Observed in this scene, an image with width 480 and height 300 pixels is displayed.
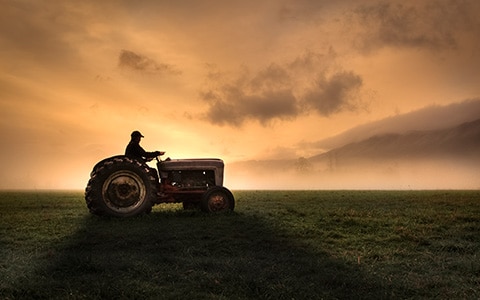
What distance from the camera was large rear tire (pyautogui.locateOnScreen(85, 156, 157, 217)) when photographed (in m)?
15.3

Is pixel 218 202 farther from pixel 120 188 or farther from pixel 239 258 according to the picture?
pixel 239 258

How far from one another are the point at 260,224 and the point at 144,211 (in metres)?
4.26

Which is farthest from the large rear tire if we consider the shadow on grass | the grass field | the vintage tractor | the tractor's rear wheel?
the shadow on grass

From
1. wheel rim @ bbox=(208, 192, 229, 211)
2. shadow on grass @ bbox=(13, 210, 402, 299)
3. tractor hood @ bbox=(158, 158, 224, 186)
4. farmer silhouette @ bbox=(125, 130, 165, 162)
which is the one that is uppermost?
farmer silhouette @ bbox=(125, 130, 165, 162)

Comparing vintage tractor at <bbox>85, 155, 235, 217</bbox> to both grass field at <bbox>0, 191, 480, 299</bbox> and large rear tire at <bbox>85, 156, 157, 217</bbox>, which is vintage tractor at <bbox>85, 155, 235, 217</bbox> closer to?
large rear tire at <bbox>85, 156, 157, 217</bbox>

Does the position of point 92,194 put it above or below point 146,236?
above

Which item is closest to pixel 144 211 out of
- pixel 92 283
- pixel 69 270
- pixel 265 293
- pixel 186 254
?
pixel 186 254

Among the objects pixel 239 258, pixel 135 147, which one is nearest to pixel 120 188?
pixel 135 147

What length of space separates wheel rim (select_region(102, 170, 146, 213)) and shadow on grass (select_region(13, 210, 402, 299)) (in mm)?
2547

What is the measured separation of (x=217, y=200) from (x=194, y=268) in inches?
322

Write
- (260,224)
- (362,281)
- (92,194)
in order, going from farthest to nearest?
(92,194) → (260,224) → (362,281)

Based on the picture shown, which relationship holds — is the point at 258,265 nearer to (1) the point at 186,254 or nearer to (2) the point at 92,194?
(1) the point at 186,254

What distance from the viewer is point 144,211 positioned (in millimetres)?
15570

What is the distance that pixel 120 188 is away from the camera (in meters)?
15.5
